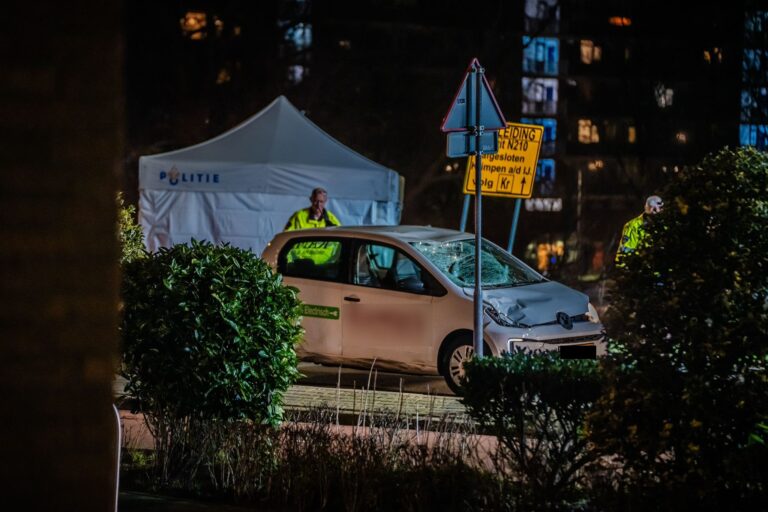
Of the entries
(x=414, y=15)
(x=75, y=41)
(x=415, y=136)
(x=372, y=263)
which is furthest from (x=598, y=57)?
(x=75, y=41)

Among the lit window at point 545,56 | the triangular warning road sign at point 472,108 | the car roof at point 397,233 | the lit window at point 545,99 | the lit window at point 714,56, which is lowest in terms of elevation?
the car roof at point 397,233

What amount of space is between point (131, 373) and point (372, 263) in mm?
4547

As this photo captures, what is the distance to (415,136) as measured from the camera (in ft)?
140

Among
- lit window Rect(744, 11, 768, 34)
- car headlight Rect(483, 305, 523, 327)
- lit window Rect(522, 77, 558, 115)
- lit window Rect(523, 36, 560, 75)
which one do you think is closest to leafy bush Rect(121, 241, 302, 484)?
car headlight Rect(483, 305, 523, 327)

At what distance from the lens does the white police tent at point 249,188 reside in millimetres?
17359

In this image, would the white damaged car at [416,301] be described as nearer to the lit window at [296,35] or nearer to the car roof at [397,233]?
the car roof at [397,233]

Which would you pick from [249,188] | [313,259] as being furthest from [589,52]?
[313,259]

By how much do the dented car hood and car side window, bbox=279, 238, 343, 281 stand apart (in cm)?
154

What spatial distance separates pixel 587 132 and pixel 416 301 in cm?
8903

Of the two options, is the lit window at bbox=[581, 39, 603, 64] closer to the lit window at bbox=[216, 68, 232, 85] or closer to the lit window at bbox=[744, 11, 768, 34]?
the lit window at bbox=[216, 68, 232, 85]

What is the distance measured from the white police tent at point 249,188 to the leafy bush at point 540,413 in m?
11.6

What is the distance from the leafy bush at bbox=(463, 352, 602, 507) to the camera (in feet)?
18.2

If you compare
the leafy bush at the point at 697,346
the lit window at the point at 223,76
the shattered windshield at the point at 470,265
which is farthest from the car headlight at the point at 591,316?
the lit window at the point at 223,76

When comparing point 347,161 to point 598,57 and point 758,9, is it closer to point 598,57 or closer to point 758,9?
point 758,9
